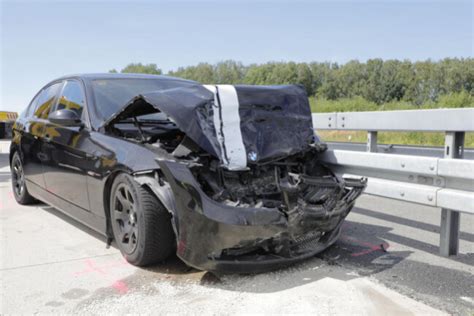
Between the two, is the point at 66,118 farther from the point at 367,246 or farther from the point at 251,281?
the point at 367,246

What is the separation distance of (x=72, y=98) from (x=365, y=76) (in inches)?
2657

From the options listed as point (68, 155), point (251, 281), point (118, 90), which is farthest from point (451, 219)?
point (68, 155)

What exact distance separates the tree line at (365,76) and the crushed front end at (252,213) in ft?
143

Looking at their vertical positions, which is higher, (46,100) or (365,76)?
(365,76)

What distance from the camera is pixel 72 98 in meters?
4.55

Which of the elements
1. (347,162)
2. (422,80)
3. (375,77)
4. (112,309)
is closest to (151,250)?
(112,309)

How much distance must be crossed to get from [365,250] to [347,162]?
0.80 meters

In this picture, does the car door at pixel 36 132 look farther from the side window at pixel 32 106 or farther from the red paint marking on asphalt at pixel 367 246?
the red paint marking on asphalt at pixel 367 246

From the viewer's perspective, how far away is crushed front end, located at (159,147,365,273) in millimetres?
2760

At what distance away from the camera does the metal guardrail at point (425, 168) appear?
2.97 metres

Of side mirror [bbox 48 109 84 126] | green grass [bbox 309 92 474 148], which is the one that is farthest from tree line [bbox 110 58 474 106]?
side mirror [bbox 48 109 84 126]

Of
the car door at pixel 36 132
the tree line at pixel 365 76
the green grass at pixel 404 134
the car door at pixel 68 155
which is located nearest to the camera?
the car door at pixel 68 155

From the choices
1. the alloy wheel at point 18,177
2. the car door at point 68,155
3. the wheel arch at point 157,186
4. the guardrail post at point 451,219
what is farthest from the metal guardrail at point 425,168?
the alloy wheel at point 18,177

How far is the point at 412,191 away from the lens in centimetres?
324
